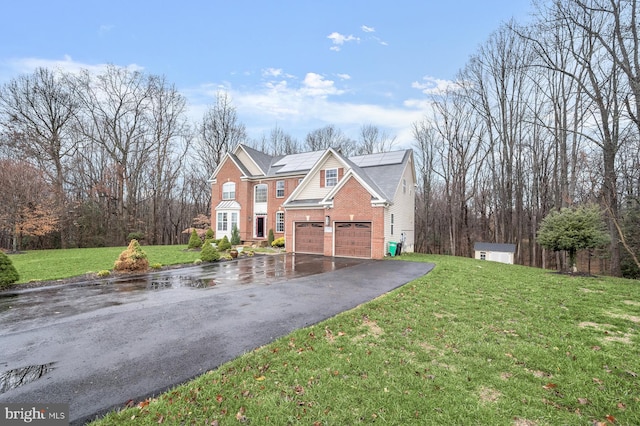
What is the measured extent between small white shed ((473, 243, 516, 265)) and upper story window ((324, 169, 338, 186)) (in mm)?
12449

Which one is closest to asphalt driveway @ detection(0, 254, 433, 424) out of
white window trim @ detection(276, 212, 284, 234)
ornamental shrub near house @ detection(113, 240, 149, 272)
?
Answer: ornamental shrub near house @ detection(113, 240, 149, 272)

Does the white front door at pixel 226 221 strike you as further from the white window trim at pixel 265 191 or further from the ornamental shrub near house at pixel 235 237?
the white window trim at pixel 265 191

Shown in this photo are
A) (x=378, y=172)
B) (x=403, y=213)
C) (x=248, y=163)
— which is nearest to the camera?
(x=403, y=213)

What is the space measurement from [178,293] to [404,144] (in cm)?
3161

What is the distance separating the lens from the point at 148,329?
213 inches

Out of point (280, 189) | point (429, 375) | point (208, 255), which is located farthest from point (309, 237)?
point (429, 375)

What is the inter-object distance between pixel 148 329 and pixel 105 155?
3181 cm

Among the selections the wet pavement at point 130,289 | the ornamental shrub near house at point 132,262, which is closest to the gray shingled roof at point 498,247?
the wet pavement at point 130,289

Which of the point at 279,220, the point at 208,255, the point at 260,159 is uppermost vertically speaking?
the point at 260,159

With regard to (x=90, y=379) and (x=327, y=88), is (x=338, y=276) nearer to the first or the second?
(x=90, y=379)

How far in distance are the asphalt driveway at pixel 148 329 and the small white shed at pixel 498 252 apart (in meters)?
13.9

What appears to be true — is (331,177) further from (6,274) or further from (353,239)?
(6,274)

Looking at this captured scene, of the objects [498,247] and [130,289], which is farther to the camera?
[498,247]

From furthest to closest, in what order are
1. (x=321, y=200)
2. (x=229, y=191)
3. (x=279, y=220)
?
(x=229, y=191) → (x=279, y=220) → (x=321, y=200)
